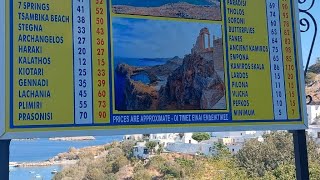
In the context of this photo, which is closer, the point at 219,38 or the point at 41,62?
the point at 41,62

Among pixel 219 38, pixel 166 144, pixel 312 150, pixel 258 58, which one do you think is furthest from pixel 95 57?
pixel 166 144

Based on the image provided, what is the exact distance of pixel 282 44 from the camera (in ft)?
10.9

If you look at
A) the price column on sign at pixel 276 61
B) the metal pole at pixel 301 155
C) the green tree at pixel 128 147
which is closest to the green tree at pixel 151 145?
the green tree at pixel 128 147

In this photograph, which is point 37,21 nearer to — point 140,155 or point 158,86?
point 158,86

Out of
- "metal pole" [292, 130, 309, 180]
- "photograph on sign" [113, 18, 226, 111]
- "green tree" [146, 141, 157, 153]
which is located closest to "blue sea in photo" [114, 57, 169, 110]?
"photograph on sign" [113, 18, 226, 111]

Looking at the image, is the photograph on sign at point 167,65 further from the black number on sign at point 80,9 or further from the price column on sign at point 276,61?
the price column on sign at point 276,61

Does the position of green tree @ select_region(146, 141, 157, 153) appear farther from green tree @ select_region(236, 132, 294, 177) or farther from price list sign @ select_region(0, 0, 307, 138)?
price list sign @ select_region(0, 0, 307, 138)

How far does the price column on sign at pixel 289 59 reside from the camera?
327cm

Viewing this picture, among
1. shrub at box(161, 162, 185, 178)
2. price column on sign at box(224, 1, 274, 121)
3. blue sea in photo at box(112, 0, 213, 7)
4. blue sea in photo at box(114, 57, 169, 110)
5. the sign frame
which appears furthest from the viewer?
shrub at box(161, 162, 185, 178)

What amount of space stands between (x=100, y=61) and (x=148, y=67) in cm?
33

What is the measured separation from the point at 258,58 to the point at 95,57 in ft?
3.88

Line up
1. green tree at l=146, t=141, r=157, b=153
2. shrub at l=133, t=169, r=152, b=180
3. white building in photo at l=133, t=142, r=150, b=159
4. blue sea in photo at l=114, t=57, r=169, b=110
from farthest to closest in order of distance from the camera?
1. green tree at l=146, t=141, r=157, b=153
2. white building in photo at l=133, t=142, r=150, b=159
3. shrub at l=133, t=169, r=152, b=180
4. blue sea in photo at l=114, t=57, r=169, b=110

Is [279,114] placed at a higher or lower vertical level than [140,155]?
higher

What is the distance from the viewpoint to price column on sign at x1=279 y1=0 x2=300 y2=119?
10.7 feet
